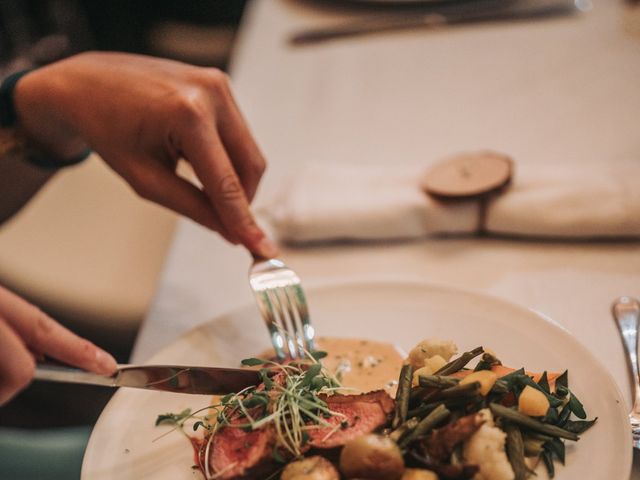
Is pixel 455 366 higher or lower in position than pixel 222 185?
lower

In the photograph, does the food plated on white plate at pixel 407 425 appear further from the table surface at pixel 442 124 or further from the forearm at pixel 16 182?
the forearm at pixel 16 182

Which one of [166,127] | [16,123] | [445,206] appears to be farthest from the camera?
[16,123]

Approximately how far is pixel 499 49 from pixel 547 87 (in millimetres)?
285

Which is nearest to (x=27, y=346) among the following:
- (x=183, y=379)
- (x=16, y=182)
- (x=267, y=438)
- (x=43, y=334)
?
(x=43, y=334)

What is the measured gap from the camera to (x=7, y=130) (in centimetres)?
158

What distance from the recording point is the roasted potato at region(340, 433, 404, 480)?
850 millimetres

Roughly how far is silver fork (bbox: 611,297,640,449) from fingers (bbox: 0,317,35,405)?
2.75 feet

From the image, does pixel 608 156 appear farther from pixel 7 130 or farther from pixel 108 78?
pixel 7 130

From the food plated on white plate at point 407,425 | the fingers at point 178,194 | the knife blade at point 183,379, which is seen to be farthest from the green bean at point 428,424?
the fingers at point 178,194

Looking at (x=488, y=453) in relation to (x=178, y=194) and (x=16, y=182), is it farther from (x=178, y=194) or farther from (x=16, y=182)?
(x=16, y=182)

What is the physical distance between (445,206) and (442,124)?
19.3 inches

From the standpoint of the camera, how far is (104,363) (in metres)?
0.96

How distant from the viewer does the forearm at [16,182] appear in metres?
1.70

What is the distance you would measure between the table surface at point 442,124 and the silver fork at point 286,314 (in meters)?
0.15
